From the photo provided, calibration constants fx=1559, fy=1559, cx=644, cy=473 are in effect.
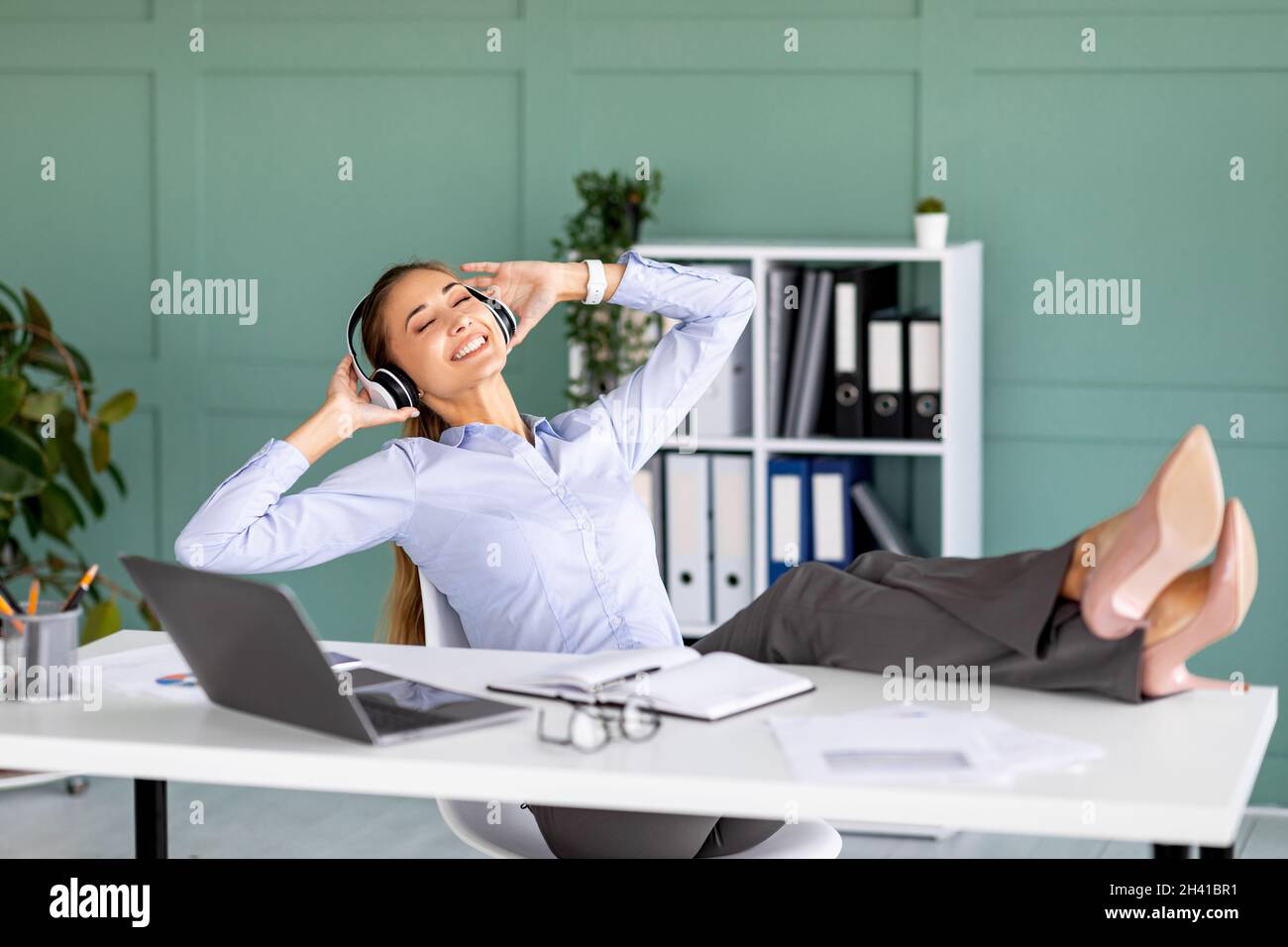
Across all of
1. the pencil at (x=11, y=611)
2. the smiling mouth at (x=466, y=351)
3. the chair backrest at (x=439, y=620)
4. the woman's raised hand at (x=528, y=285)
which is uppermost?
the woman's raised hand at (x=528, y=285)

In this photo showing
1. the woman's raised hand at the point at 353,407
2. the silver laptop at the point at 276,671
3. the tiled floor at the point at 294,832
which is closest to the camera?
the silver laptop at the point at 276,671

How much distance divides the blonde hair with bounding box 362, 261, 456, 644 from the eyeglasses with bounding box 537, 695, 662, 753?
0.78 metres

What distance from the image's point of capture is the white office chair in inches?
74.7

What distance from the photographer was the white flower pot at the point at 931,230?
354cm

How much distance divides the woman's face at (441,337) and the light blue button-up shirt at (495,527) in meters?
0.08

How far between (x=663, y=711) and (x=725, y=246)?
2.11 meters

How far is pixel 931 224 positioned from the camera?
11.6ft

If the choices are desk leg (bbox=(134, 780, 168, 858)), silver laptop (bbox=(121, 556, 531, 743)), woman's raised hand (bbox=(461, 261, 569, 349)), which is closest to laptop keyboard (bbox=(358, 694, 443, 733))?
silver laptop (bbox=(121, 556, 531, 743))

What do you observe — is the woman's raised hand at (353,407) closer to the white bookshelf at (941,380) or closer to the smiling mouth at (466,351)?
the smiling mouth at (466,351)

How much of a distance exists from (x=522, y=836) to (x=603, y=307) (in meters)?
1.86

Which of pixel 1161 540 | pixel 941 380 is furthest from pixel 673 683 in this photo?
pixel 941 380

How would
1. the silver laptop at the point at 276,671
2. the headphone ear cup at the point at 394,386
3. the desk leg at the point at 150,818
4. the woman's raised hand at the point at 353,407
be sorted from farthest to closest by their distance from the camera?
the headphone ear cup at the point at 394,386, the woman's raised hand at the point at 353,407, the desk leg at the point at 150,818, the silver laptop at the point at 276,671

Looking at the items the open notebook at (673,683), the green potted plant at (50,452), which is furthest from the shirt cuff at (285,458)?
the green potted plant at (50,452)

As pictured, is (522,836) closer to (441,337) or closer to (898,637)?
(898,637)
